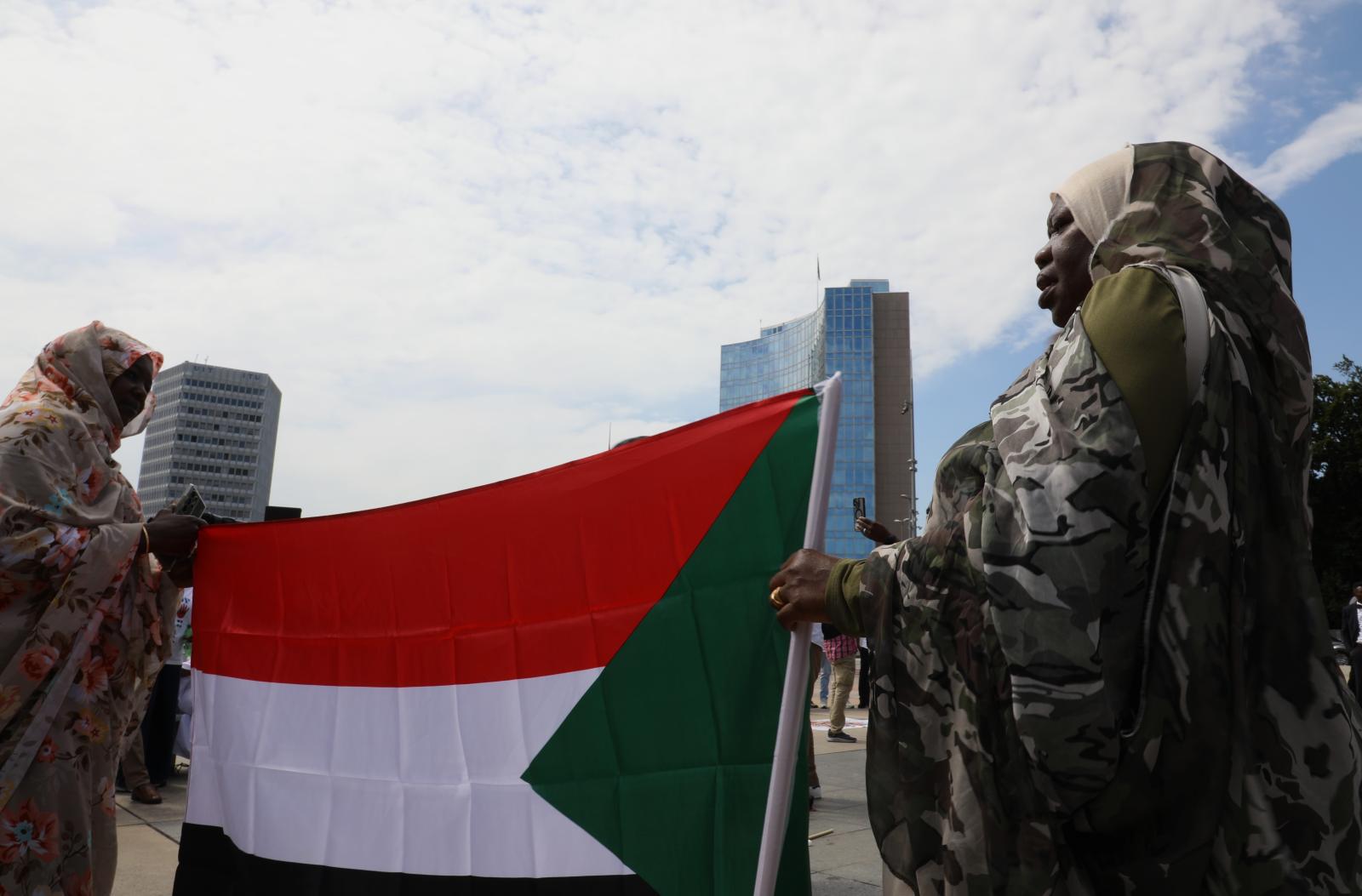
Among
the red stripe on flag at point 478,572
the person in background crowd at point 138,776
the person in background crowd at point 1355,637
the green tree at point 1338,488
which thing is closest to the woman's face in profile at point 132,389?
the red stripe on flag at point 478,572

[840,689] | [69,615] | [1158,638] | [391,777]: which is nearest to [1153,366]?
[1158,638]

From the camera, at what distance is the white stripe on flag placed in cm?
237

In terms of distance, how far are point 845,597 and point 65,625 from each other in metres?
2.60

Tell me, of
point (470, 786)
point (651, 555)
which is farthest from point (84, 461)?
point (651, 555)

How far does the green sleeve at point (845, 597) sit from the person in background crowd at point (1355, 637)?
37.5ft

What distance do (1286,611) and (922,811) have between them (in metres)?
0.63

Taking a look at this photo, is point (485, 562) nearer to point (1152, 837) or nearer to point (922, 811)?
point (922, 811)

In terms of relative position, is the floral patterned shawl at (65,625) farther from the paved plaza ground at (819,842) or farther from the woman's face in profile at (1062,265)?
the woman's face in profile at (1062,265)

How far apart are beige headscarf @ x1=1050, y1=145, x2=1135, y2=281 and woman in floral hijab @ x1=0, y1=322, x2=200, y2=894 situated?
3.02 m

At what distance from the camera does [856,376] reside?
104 metres

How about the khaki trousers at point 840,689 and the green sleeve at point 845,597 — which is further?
the khaki trousers at point 840,689

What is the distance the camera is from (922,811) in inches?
60.9

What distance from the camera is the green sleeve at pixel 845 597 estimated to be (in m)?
1.67

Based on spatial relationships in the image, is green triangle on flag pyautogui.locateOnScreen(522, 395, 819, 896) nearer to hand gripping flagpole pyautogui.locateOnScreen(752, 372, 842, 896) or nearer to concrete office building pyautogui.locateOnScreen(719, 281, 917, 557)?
hand gripping flagpole pyautogui.locateOnScreen(752, 372, 842, 896)
